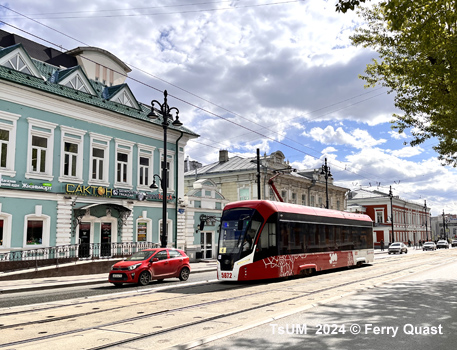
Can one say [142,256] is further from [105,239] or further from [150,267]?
[105,239]

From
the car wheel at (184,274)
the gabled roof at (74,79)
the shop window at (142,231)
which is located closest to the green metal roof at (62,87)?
the gabled roof at (74,79)

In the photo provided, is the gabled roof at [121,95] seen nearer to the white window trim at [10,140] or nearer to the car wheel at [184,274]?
the white window trim at [10,140]

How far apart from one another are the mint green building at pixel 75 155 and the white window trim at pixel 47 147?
48 mm

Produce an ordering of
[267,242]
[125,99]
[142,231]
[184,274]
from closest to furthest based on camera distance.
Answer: [267,242]
[184,274]
[142,231]
[125,99]

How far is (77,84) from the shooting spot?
960 inches

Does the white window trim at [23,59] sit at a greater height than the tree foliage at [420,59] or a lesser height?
greater

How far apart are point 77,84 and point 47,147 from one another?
4.55 meters

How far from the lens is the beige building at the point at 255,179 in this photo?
4331 centimetres

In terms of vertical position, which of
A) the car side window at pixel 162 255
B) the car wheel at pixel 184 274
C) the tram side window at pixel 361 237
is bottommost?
the car wheel at pixel 184 274

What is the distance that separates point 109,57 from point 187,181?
20703 millimetres

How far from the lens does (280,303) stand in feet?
35.1

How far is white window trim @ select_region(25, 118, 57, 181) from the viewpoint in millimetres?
20844

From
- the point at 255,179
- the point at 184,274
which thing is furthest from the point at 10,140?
the point at 255,179

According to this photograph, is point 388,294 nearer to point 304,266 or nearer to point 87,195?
point 304,266
